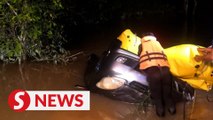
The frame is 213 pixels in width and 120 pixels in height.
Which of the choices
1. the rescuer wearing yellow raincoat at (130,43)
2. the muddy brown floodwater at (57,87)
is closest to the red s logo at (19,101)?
the muddy brown floodwater at (57,87)

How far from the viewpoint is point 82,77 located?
22.4ft

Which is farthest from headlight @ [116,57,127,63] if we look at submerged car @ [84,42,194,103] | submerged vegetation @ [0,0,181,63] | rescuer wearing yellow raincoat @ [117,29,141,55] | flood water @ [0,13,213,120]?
submerged vegetation @ [0,0,181,63]

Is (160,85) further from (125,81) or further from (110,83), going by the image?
(110,83)

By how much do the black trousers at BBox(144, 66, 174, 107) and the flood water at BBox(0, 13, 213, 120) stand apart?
0.62 ft

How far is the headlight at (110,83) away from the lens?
581 centimetres

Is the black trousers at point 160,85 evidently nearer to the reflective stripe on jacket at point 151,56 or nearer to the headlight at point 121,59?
the reflective stripe on jacket at point 151,56

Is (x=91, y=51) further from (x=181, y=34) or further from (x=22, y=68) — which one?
(x=181, y=34)

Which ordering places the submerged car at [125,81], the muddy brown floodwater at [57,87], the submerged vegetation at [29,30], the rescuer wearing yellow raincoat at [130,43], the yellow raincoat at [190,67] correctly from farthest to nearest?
the submerged vegetation at [29,30] < the rescuer wearing yellow raincoat at [130,43] < the submerged car at [125,81] < the muddy brown floodwater at [57,87] < the yellow raincoat at [190,67]

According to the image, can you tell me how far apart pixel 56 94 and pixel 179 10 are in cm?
443

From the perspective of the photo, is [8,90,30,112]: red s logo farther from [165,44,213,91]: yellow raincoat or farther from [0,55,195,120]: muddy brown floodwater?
[165,44,213,91]: yellow raincoat

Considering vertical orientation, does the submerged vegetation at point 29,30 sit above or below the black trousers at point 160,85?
above

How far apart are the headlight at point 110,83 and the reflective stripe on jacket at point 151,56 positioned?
1.39 feet

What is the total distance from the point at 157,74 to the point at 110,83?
0.74 m

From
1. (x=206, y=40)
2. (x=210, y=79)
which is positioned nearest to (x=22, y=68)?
(x=210, y=79)
